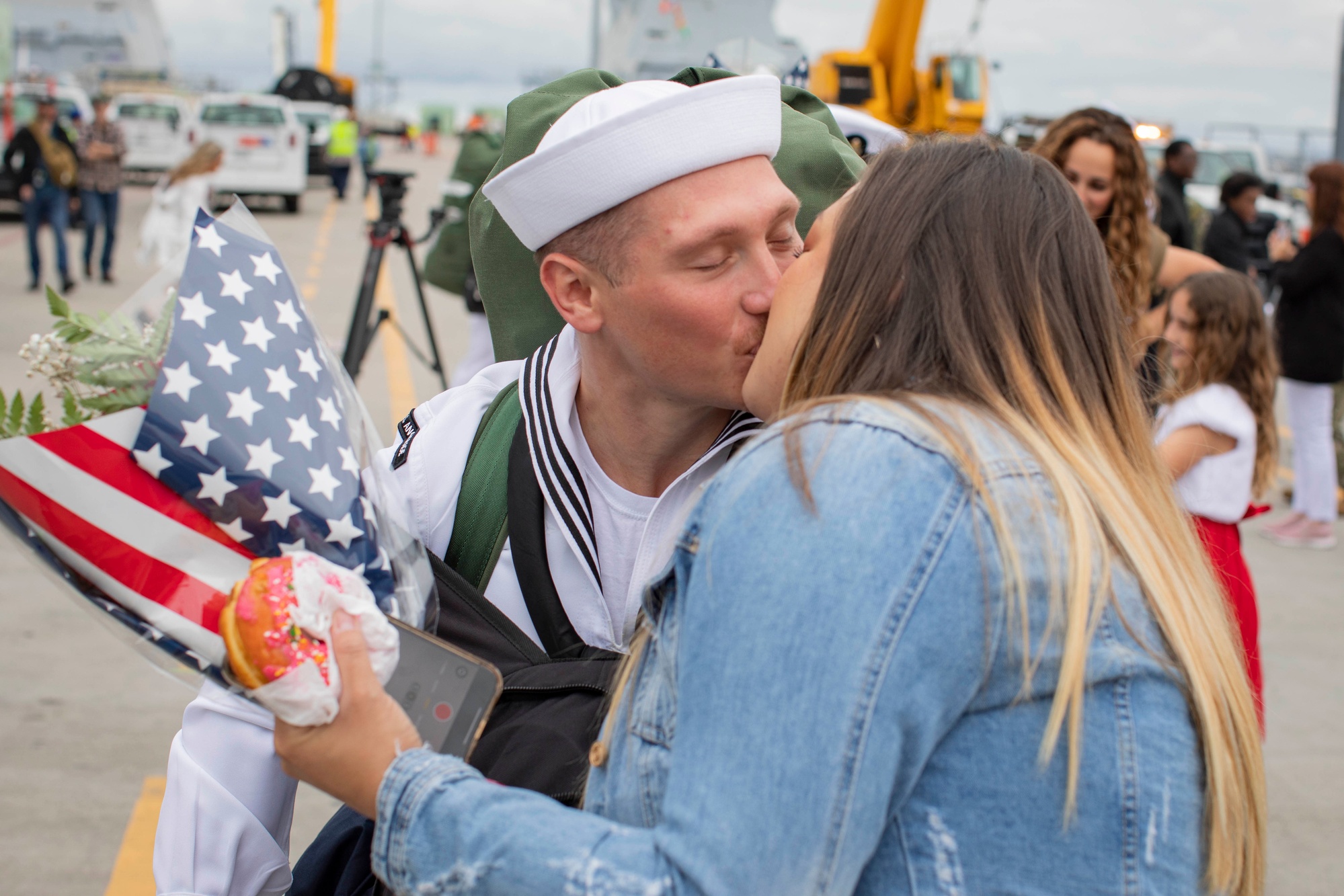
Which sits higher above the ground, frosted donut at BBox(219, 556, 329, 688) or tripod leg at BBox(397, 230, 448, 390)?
frosted donut at BBox(219, 556, 329, 688)

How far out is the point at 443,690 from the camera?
1.28 metres

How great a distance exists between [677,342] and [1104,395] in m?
0.62

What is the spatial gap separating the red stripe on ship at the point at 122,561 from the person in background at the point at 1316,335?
609 cm

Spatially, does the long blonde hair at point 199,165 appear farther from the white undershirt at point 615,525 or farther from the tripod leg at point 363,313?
the white undershirt at point 615,525

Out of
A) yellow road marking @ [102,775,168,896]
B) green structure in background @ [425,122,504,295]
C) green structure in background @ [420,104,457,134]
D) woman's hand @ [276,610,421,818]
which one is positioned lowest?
green structure in background @ [420,104,457,134]

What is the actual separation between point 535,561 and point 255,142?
21.0 m

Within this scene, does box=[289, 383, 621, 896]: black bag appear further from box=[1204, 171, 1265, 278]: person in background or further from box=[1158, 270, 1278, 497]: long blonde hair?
box=[1204, 171, 1265, 278]: person in background

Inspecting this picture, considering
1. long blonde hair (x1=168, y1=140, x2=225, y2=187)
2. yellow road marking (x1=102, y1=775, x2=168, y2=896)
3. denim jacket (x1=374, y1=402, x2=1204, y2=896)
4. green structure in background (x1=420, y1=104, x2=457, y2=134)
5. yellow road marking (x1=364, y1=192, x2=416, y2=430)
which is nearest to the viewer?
denim jacket (x1=374, y1=402, x2=1204, y2=896)

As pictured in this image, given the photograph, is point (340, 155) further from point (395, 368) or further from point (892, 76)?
point (395, 368)

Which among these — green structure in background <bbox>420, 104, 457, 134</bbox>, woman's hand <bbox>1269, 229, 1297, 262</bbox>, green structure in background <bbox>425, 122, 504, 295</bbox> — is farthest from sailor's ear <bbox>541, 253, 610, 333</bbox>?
green structure in background <bbox>420, 104, 457, 134</bbox>

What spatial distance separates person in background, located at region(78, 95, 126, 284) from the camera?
496 inches

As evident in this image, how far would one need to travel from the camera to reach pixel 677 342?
5.26ft

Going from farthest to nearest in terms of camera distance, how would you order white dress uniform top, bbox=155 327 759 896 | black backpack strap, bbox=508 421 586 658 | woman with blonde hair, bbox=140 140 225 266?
1. woman with blonde hair, bbox=140 140 225 266
2. black backpack strap, bbox=508 421 586 658
3. white dress uniform top, bbox=155 327 759 896

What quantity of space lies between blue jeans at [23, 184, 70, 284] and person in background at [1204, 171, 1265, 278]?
1075 centimetres
